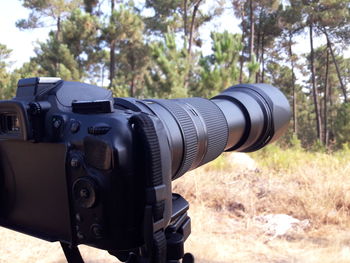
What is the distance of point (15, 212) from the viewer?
849 millimetres

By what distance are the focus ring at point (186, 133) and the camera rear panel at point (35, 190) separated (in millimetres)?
352

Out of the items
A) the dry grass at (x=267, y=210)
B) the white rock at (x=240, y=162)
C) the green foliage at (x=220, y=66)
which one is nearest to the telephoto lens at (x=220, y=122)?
the dry grass at (x=267, y=210)

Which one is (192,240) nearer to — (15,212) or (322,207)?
(322,207)

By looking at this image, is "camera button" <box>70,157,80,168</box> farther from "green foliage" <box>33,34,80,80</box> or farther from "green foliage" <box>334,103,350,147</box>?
"green foliage" <box>33,34,80,80</box>

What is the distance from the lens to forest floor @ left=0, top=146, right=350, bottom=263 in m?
2.26

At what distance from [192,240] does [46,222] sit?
1.83 metres

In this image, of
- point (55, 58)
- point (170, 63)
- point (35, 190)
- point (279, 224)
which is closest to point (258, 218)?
point (279, 224)

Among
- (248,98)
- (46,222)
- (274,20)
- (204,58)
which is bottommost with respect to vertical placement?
(46,222)

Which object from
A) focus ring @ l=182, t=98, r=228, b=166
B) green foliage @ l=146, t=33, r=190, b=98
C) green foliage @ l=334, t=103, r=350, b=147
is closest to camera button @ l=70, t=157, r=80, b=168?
focus ring @ l=182, t=98, r=228, b=166

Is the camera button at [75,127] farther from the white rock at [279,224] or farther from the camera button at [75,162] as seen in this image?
the white rock at [279,224]

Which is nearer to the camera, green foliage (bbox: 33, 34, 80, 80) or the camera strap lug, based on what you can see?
the camera strap lug

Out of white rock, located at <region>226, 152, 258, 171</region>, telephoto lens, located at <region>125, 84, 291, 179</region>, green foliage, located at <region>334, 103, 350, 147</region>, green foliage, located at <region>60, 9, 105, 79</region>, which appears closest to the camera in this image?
telephoto lens, located at <region>125, 84, 291, 179</region>

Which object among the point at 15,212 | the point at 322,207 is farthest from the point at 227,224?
the point at 15,212

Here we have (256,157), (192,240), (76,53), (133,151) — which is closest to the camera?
(133,151)
